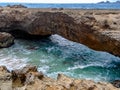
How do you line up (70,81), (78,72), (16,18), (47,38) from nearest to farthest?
(70,81), (78,72), (16,18), (47,38)

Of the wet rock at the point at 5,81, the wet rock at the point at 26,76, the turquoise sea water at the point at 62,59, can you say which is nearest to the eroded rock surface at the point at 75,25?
the turquoise sea water at the point at 62,59

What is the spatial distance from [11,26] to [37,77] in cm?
1940

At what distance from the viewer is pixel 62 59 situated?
1984cm

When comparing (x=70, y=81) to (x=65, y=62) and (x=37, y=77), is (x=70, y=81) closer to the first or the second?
(x=37, y=77)

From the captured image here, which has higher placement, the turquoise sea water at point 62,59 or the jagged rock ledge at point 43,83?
the jagged rock ledge at point 43,83

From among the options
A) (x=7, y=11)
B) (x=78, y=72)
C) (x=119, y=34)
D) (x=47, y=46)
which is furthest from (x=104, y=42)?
(x=7, y=11)

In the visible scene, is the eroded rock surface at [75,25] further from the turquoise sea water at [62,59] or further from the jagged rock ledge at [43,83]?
the jagged rock ledge at [43,83]

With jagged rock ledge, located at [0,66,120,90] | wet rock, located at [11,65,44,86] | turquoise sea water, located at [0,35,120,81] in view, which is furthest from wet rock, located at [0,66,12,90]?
turquoise sea water, located at [0,35,120,81]

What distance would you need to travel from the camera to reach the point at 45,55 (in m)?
21.1

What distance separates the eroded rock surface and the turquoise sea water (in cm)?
145

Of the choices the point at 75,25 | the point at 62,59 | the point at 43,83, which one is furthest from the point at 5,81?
the point at 62,59

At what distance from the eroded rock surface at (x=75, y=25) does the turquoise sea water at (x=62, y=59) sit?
145 cm

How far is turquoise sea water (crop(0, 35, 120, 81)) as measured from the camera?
1620 centimetres

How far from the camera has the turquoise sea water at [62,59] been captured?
16.2 meters
